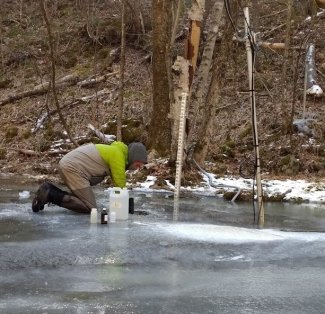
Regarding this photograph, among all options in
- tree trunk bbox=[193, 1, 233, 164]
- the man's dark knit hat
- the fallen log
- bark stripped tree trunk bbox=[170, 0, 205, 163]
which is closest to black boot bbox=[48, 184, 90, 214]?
the man's dark knit hat

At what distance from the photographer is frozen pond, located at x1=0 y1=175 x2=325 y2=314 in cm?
471

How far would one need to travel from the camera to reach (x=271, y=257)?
251 inches

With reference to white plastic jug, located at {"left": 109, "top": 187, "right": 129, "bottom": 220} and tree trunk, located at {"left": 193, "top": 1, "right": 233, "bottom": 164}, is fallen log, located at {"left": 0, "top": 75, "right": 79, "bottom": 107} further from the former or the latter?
white plastic jug, located at {"left": 109, "top": 187, "right": 129, "bottom": 220}

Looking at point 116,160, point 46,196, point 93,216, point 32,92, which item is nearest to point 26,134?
point 32,92

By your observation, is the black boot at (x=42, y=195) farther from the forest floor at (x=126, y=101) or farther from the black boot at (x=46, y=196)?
the forest floor at (x=126, y=101)

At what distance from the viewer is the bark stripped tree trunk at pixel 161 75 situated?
15.9 meters

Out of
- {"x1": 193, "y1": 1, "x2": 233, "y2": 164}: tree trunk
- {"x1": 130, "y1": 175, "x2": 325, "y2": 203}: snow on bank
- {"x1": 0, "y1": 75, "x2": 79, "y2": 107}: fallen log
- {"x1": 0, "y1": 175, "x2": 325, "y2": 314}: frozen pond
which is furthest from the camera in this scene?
{"x1": 0, "y1": 75, "x2": 79, "y2": 107}: fallen log

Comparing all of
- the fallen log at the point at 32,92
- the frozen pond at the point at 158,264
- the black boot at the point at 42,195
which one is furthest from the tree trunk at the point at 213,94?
the fallen log at the point at 32,92

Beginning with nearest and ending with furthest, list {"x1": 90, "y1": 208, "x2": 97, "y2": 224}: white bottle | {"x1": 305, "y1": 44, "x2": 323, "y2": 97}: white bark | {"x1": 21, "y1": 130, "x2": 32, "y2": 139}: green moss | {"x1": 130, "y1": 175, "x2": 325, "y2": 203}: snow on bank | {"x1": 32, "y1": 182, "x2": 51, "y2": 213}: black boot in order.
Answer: {"x1": 90, "y1": 208, "x2": 97, "y2": 224}: white bottle, {"x1": 32, "y1": 182, "x2": 51, "y2": 213}: black boot, {"x1": 130, "y1": 175, "x2": 325, "y2": 203}: snow on bank, {"x1": 305, "y1": 44, "x2": 323, "y2": 97}: white bark, {"x1": 21, "y1": 130, "x2": 32, "y2": 139}: green moss

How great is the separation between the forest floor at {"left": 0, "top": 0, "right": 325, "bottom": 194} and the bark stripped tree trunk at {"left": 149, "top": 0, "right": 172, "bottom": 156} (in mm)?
827

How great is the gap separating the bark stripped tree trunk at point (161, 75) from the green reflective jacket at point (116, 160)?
7563 mm

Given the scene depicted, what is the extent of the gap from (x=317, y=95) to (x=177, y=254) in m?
14.4

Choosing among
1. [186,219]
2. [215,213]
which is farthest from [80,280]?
[215,213]

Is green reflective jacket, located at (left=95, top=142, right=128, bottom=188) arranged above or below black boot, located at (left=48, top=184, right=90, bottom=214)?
above
